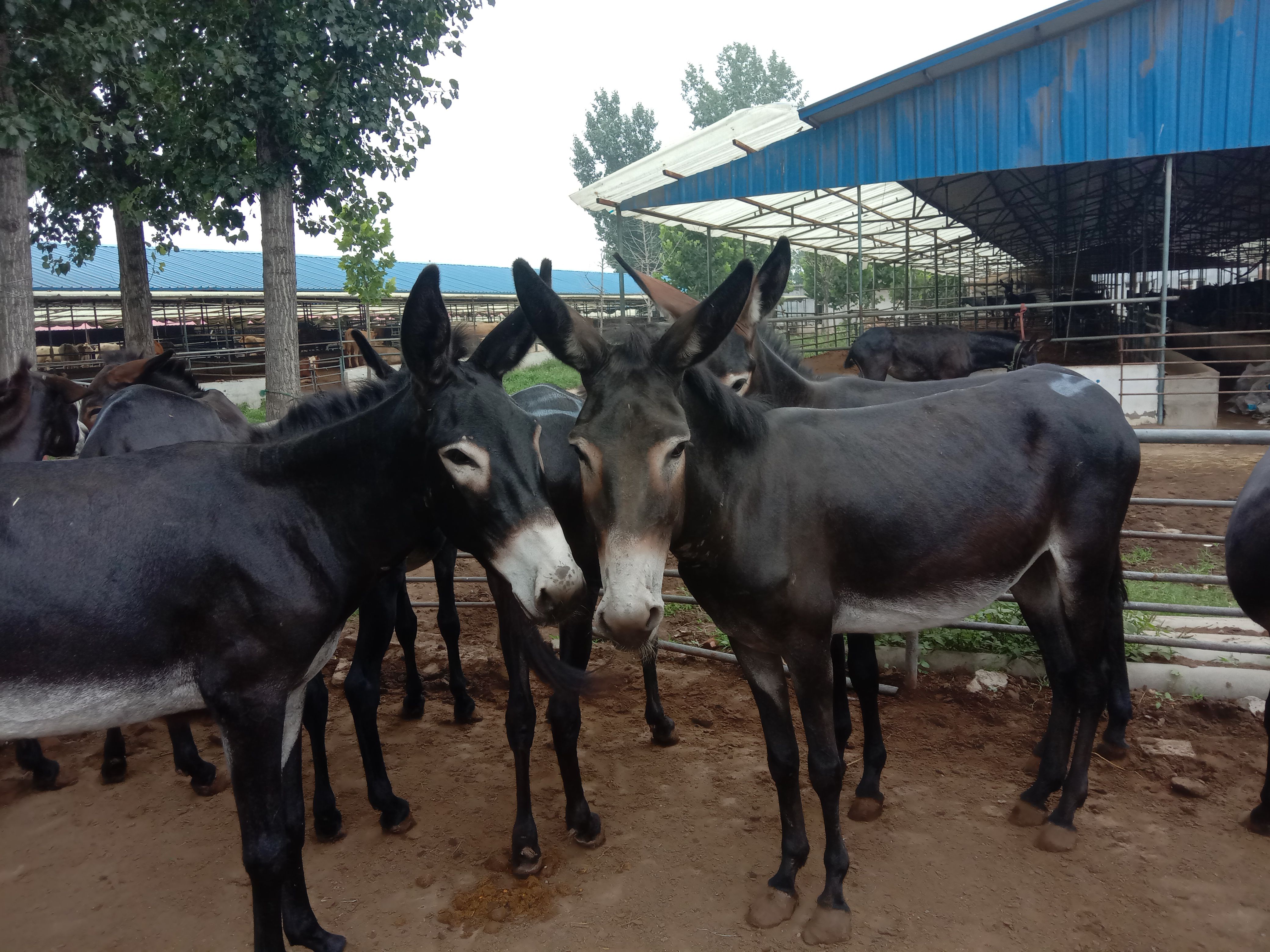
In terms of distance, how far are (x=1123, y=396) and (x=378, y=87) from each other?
12151 mm

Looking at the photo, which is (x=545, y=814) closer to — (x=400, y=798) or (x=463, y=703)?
(x=400, y=798)

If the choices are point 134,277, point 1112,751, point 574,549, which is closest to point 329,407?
point 574,549

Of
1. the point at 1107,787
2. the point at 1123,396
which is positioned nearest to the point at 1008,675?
the point at 1107,787

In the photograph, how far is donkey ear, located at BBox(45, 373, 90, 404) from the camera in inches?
189

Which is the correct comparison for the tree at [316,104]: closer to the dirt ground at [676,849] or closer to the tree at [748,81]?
the dirt ground at [676,849]

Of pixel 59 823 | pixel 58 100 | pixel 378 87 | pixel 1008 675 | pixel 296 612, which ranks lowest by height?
pixel 59 823

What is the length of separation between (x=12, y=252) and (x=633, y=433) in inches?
290

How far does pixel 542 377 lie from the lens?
2105 cm

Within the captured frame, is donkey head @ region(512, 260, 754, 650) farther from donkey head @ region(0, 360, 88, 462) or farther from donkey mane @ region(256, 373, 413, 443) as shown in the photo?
donkey head @ region(0, 360, 88, 462)

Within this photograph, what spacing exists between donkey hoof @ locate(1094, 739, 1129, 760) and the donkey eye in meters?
3.44

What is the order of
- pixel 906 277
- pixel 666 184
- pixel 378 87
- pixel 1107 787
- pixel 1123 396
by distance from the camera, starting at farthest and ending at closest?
pixel 906 277 < pixel 666 184 < pixel 1123 396 < pixel 378 87 < pixel 1107 787

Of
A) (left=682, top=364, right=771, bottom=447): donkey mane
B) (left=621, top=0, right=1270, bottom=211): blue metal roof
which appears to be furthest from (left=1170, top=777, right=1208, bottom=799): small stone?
(left=621, top=0, right=1270, bottom=211): blue metal roof

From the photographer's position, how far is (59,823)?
365 centimetres

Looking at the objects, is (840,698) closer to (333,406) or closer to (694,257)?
(333,406)
